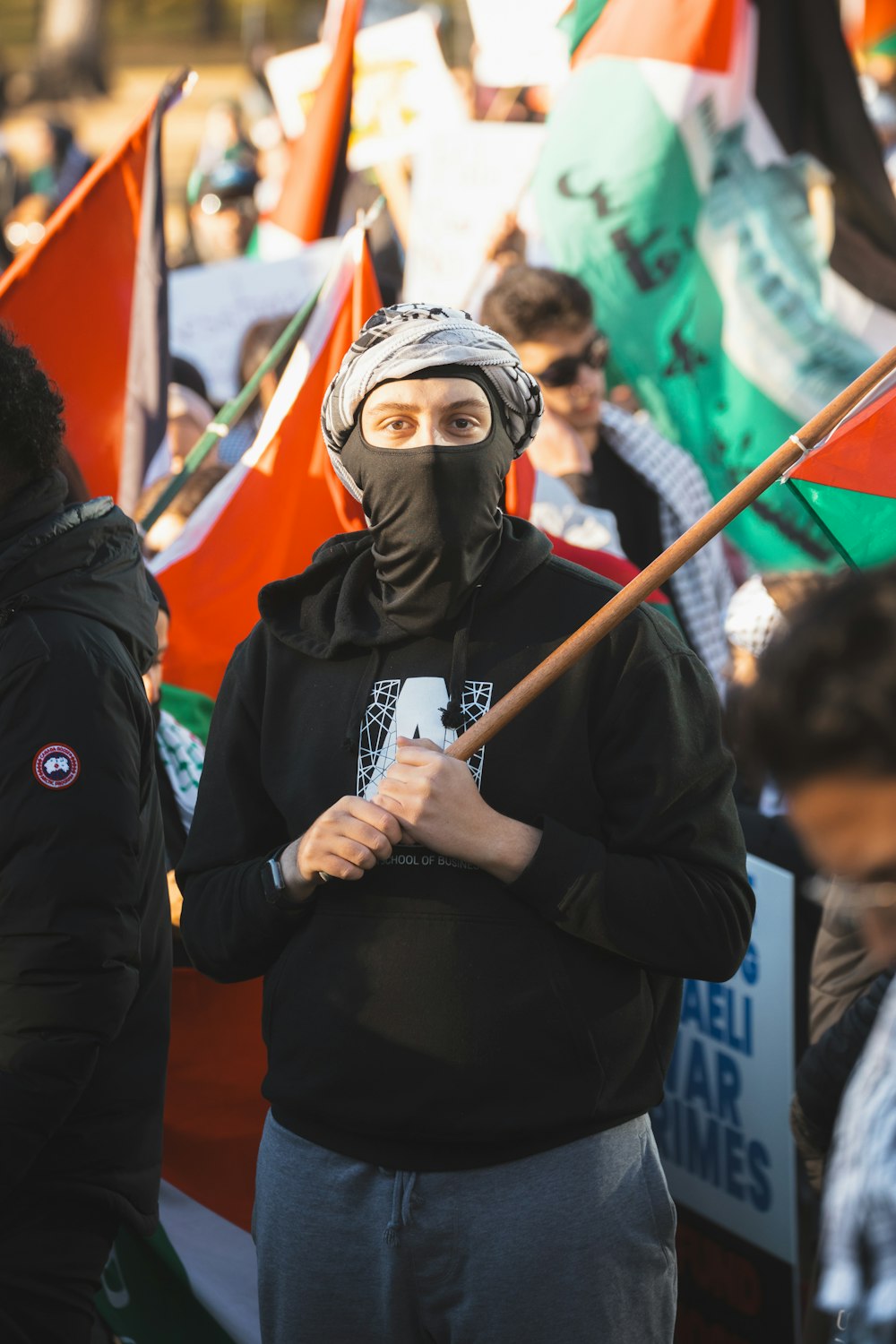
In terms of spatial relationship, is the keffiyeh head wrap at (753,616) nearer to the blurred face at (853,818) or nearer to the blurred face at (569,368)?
the blurred face at (569,368)

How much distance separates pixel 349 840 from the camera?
2076 mm

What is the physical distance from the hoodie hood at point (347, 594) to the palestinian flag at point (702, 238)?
2876mm

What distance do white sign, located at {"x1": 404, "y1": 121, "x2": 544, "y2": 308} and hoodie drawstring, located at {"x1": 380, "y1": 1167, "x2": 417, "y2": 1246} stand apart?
3.93 meters

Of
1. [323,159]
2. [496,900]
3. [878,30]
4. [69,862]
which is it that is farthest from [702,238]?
[878,30]

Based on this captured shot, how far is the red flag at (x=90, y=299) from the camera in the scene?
4348 millimetres

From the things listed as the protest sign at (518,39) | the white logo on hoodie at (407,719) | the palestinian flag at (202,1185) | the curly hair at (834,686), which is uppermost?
the protest sign at (518,39)

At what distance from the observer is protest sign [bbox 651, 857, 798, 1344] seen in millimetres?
3242

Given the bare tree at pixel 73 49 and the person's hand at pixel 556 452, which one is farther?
the bare tree at pixel 73 49

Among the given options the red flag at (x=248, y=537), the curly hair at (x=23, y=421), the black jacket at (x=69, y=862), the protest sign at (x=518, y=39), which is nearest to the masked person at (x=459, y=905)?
the black jacket at (x=69, y=862)

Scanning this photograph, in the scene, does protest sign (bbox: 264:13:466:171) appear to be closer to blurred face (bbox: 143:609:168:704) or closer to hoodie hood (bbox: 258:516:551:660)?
blurred face (bbox: 143:609:168:704)

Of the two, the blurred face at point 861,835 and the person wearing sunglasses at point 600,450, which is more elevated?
the blurred face at point 861,835

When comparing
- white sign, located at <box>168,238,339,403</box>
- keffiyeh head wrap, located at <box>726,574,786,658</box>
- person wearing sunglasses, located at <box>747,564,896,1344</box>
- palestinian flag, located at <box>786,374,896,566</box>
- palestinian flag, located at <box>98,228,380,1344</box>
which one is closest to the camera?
person wearing sunglasses, located at <box>747,564,896,1344</box>

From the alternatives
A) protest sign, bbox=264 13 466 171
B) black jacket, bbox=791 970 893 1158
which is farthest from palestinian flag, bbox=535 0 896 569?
black jacket, bbox=791 970 893 1158

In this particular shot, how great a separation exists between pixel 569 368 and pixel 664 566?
2429 mm
